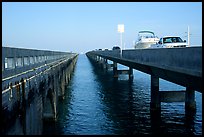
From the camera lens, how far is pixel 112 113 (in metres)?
24.3

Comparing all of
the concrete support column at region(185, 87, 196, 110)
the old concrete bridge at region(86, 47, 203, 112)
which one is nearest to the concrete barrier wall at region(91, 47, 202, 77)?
the old concrete bridge at region(86, 47, 203, 112)

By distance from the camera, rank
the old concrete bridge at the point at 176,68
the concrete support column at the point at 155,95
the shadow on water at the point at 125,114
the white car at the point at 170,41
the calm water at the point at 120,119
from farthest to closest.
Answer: the white car at the point at 170,41
the concrete support column at the point at 155,95
the shadow on water at the point at 125,114
the calm water at the point at 120,119
the old concrete bridge at the point at 176,68

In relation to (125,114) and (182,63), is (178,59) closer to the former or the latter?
(182,63)

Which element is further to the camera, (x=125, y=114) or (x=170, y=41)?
(x=170, y=41)

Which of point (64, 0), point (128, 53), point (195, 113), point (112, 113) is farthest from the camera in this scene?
point (128, 53)

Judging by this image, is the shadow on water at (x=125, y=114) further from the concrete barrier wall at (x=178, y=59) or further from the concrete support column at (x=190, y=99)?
the concrete barrier wall at (x=178, y=59)

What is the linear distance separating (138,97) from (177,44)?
8.51 metres

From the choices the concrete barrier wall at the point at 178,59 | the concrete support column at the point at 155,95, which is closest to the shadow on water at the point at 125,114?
the concrete support column at the point at 155,95

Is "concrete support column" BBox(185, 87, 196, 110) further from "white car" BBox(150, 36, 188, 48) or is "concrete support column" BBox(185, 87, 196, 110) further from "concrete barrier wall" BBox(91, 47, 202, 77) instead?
"white car" BBox(150, 36, 188, 48)

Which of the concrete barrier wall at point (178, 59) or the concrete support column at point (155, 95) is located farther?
the concrete support column at point (155, 95)

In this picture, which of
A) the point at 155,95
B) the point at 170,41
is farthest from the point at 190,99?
the point at 170,41

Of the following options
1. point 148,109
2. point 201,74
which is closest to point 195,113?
Answer: point 148,109

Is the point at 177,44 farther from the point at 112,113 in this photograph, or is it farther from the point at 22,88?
the point at 22,88

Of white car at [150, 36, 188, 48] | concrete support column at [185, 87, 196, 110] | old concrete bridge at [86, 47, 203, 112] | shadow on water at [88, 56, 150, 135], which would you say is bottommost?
shadow on water at [88, 56, 150, 135]
